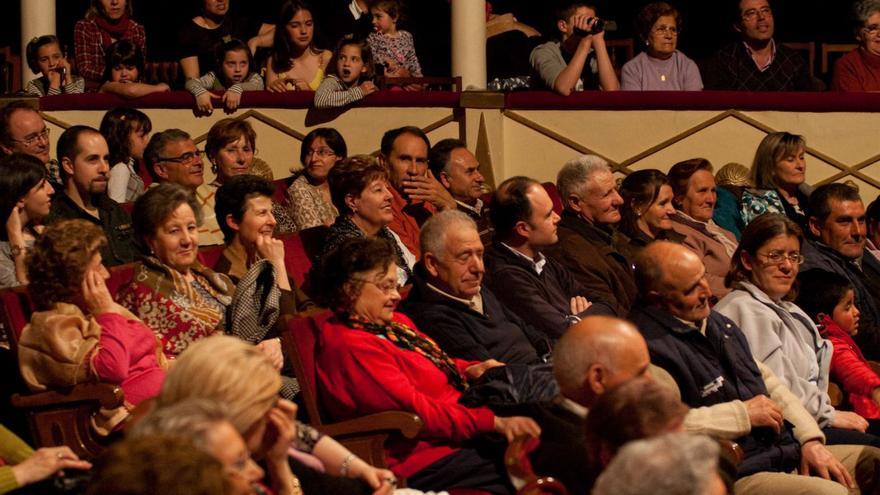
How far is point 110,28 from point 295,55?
3.48ft

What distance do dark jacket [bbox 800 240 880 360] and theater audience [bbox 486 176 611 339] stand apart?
1143 millimetres

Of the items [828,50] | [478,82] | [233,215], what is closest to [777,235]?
[233,215]

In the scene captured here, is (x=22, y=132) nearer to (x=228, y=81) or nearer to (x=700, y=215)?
(x=228, y=81)

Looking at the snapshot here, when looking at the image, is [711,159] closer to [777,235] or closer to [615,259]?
[615,259]

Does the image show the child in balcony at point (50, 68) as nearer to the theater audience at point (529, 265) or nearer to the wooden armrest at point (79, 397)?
the theater audience at point (529, 265)

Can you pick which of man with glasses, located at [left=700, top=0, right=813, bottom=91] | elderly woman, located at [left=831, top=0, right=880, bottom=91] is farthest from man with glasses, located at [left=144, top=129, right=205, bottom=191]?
elderly woman, located at [left=831, top=0, right=880, bottom=91]

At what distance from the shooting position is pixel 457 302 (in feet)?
16.1

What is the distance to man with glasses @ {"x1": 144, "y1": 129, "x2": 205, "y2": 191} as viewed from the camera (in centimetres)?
630

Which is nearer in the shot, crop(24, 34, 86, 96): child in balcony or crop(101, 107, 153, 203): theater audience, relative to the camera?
crop(101, 107, 153, 203): theater audience

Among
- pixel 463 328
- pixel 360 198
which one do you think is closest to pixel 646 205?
pixel 360 198

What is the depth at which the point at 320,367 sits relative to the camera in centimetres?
432

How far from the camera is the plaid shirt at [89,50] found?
27.1ft

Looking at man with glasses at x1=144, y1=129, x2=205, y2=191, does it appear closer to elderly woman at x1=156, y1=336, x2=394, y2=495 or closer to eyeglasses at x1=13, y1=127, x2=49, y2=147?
eyeglasses at x1=13, y1=127, x2=49, y2=147

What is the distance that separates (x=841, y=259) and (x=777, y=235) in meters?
1.41
